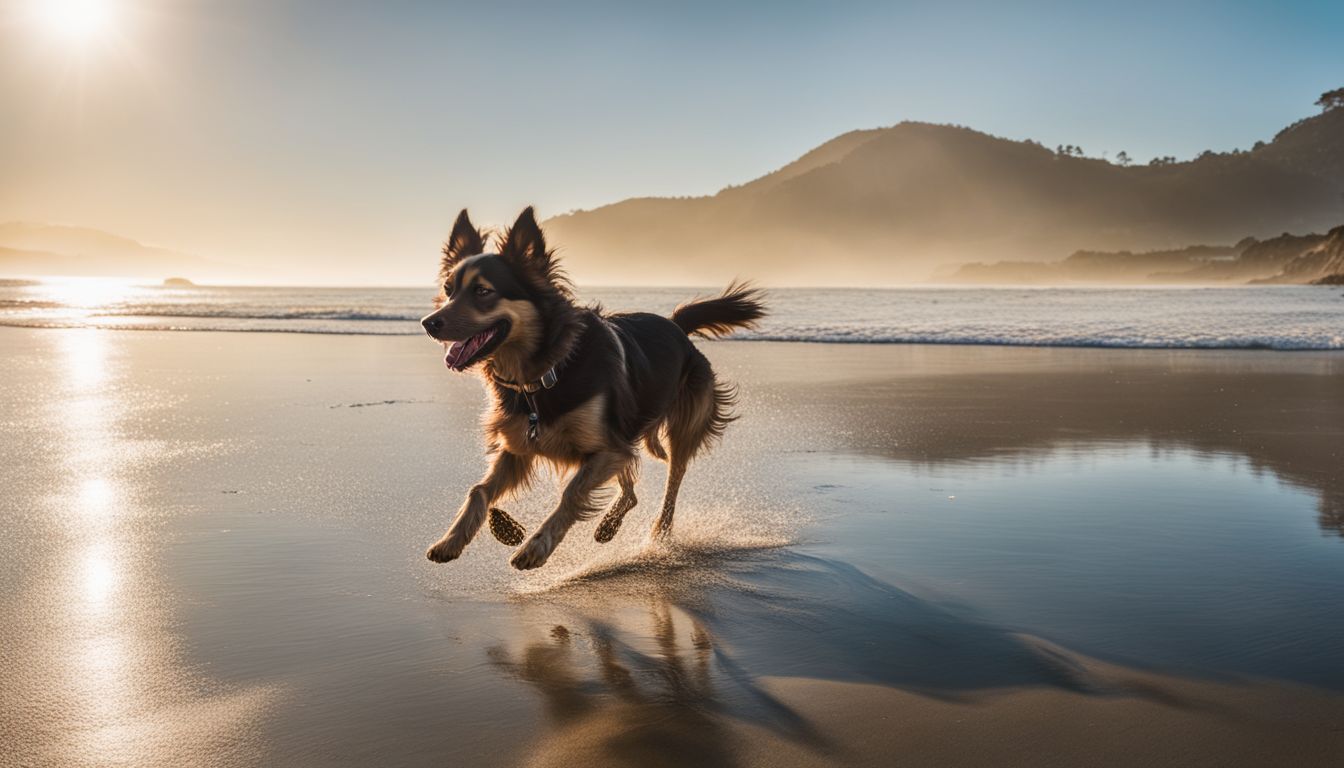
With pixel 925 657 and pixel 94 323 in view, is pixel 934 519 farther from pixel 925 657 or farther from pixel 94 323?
pixel 94 323

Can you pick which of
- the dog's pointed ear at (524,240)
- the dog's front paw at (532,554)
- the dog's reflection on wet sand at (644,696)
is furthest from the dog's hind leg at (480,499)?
the dog's pointed ear at (524,240)

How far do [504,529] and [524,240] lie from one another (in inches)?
57.8

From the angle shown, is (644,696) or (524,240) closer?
(644,696)

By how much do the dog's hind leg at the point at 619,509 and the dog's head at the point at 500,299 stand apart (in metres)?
0.96

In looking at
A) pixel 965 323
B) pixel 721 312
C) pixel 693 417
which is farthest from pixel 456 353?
pixel 965 323

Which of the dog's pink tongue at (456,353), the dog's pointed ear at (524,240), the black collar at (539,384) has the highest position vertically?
the dog's pointed ear at (524,240)

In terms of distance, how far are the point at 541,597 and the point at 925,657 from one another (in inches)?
65.7

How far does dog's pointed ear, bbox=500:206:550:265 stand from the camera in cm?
523

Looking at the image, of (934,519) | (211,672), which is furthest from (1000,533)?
(211,672)

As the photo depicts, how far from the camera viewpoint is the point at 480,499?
4891mm

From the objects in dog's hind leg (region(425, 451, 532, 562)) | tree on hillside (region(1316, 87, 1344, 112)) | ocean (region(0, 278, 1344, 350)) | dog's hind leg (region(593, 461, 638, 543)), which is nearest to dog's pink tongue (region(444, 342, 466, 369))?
dog's hind leg (region(425, 451, 532, 562))

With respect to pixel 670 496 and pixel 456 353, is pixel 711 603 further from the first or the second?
pixel 670 496

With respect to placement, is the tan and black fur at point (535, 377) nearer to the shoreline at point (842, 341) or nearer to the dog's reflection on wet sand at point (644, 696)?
the dog's reflection on wet sand at point (644, 696)

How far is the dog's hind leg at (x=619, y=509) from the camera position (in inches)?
221
